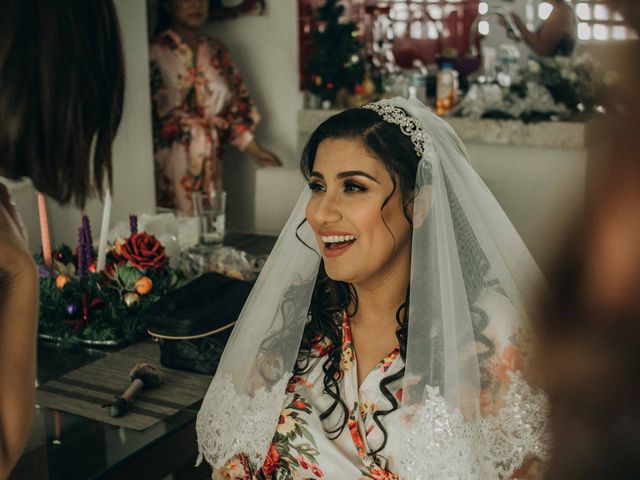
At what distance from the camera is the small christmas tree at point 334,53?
4.38 m

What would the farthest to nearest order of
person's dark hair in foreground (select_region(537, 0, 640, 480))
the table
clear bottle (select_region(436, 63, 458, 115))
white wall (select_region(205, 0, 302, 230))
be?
1. white wall (select_region(205, 0, 302, 230))
2. clear bottle (select_region(436, 63, 458, 115))
3. the table
4. person's dark hair in foreground (select_region(537, 0, 640, 480))

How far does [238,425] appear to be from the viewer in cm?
162

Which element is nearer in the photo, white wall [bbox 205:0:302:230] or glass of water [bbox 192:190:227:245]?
glass of water [bbox 192:190:227:245]

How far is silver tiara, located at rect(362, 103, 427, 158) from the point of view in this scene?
1640mm

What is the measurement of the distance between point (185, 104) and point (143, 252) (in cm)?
229

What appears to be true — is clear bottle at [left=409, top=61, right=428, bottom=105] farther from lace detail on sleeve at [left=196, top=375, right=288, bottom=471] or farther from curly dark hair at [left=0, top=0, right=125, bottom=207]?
curly dark hair at [left=0, top=0, right=125, bottom=207]

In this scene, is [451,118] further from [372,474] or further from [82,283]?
[372,474]

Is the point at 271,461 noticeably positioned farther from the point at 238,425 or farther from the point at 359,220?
the point at 359,220

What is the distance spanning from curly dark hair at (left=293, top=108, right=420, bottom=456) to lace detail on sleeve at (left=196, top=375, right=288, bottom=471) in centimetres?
10

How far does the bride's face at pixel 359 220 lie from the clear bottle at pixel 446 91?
2.77 m

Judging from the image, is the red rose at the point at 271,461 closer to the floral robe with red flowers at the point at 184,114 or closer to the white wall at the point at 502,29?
the floral robe with red flowers at the point at 184,114

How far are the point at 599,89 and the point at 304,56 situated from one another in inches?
176

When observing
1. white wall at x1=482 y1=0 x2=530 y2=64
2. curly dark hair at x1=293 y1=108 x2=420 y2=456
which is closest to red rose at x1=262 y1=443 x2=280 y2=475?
curly dark hair at x1=293 y1=108 x2=420 y2=456

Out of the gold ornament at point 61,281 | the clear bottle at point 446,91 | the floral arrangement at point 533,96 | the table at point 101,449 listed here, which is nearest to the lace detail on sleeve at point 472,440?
the table at point 101,449
